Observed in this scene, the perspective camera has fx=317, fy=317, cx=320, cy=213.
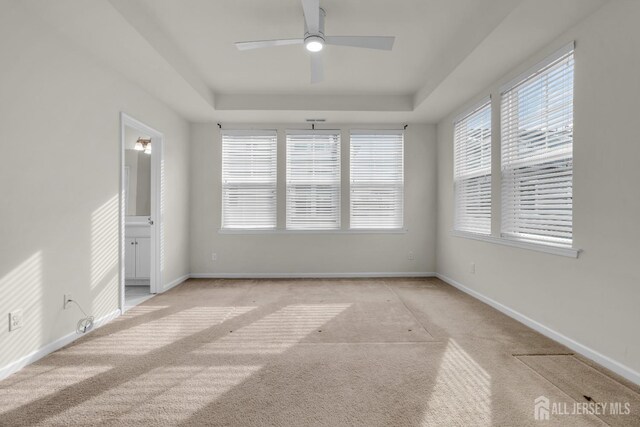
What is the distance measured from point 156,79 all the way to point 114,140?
784 millimetres

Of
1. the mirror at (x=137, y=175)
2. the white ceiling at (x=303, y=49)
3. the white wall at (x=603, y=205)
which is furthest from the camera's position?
the mirror at (x=137, y=175)

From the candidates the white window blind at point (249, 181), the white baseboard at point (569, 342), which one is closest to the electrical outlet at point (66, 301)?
the white window blind at point (249, 181)

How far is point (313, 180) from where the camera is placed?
5.00 metres

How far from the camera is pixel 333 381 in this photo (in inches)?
78.2

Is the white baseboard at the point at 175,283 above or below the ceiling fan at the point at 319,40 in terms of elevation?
below

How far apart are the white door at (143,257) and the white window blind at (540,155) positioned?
4.37m

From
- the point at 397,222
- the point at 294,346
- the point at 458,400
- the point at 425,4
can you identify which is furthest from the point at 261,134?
the point at 458,400

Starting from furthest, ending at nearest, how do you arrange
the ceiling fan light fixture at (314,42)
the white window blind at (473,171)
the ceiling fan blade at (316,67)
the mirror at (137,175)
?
the mirror at (137,175) → the white window blind at (473,171) → the ceiling fan blade at (316,67) → the ceiling fan light fixture at (314,42)

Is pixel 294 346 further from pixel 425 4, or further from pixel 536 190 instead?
pixel 425 4

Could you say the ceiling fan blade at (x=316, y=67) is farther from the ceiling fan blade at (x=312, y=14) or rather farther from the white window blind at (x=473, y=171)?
the white window blind at (x=473, y=171)

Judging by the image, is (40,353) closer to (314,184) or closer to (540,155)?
(314,184)

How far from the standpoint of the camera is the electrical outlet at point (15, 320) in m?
2.08

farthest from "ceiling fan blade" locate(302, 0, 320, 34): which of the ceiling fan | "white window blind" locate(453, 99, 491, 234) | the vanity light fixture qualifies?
the vanity light fixture

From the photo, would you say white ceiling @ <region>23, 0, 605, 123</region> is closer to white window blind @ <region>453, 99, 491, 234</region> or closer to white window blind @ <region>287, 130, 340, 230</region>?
white window blind @ <region>453, 99, 491, 234</region>
